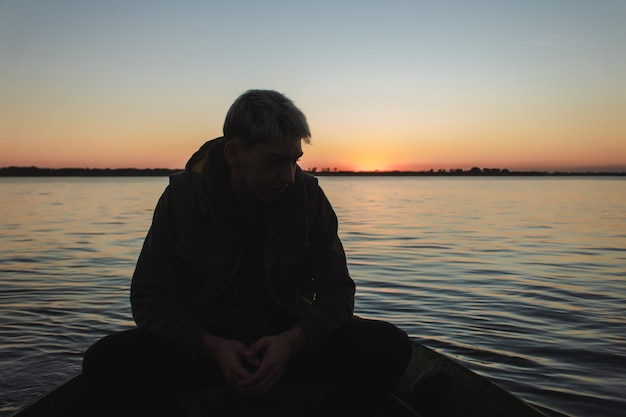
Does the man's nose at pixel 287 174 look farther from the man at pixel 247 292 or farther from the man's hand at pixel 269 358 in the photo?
the man's hand at pixel 269 358

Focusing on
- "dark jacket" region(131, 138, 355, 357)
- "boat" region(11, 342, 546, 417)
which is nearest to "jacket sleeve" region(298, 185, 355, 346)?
"dark jacket" region(131, 138, 355, 357)

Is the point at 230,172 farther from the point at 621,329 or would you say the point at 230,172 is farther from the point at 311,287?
the point at 621,329

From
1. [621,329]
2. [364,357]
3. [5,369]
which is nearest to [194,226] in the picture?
[364,357]

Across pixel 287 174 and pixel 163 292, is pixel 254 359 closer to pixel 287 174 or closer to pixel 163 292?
pixel 163 292

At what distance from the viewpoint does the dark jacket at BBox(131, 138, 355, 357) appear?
3.20 meters

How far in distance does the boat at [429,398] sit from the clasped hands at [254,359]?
0.49 m

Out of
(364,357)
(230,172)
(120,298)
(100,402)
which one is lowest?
(120,298)

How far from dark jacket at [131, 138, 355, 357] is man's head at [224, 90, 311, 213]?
19 centimetres

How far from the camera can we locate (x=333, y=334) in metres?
3.27

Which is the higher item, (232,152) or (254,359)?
(232,152)

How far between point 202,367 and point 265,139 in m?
1.25

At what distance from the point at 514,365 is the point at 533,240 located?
45.5ft

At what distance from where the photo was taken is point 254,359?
2984 millimetres

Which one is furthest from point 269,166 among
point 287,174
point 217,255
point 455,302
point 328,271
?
point 455,302
